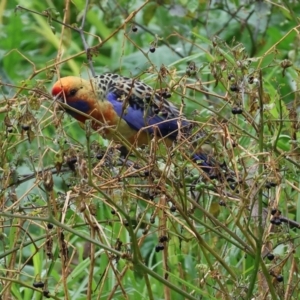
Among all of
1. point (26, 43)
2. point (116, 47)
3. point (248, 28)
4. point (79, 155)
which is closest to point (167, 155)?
point (79, 155)

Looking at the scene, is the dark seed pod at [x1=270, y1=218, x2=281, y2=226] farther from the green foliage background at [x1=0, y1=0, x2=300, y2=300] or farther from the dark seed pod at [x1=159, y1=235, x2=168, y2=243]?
the dark seed pod at [x1=159, y1=235, x2=168, y2=243]

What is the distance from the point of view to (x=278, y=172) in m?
2.06

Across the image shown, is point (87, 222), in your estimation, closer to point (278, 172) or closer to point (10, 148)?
point (10, 148)

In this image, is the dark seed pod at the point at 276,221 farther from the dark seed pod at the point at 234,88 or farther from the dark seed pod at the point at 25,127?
the dark seed pod at the point at 25,127

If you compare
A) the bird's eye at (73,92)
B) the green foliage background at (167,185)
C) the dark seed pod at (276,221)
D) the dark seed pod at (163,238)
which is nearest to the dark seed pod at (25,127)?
the green foliage background at (167,185)

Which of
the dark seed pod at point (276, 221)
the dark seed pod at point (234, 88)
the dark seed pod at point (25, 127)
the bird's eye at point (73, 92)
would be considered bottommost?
the bird's eye at point (73, 92)

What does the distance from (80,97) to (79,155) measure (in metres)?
1.56

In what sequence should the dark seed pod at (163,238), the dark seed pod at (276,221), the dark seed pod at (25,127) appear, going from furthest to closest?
the dark seed pod at (163,238), the dark seed pod at (276,221), the dark seed pod at (25,127)

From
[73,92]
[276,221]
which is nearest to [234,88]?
[276,221]

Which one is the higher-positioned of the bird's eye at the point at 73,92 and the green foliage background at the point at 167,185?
the green foliage background at the point at 167,185

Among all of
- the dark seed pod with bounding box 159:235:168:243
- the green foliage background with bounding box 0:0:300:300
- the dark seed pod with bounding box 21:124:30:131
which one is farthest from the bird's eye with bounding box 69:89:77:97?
the dark seed pod with bounding box 21:124:30:131

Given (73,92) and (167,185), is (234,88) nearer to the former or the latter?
(167,185)

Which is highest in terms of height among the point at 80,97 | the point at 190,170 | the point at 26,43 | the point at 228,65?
the point at 228,65

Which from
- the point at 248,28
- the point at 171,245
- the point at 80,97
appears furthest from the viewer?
the point at 248,28
